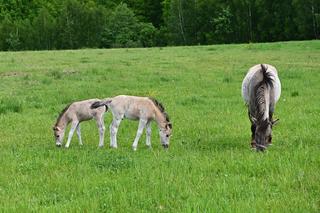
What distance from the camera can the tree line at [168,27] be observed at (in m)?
75.2

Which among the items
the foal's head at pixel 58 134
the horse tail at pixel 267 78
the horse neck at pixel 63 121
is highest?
the horse tail at pixel 267 78

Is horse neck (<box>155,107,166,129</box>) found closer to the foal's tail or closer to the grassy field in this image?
the grassy field

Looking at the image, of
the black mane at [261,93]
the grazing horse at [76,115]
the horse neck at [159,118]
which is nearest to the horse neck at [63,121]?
the grazing horse at [76,115]

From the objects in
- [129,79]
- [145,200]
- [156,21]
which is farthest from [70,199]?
[156,21]

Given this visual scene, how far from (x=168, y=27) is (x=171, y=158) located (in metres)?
73.9

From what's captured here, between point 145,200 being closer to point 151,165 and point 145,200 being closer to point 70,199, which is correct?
point 70,199

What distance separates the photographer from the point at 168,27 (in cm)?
8188

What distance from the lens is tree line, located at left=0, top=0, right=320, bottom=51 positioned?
2960 inches

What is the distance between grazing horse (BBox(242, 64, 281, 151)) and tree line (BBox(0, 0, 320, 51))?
63.0m

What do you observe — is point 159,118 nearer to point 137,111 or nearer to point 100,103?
point 137,111

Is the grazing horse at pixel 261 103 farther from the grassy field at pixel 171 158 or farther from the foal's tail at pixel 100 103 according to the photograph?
the foal's tail at pixel 100 103

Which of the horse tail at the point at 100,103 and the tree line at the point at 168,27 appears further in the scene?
the tree line at the point at 168,27

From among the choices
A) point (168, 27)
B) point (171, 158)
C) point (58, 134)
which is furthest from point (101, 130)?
point (168, 27)

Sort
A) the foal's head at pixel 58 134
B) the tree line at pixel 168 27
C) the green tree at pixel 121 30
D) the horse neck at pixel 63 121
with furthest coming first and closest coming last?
1. the green tree at pixel 121 30
2. the tree line at pixel 168 27
3. the horse neck at pixel 63 121
4. the foal's head at pixel 58 134
